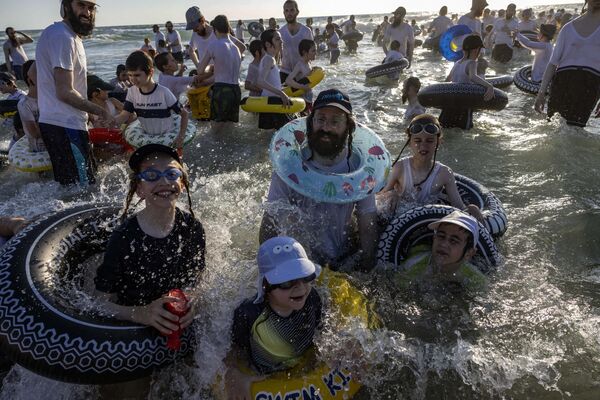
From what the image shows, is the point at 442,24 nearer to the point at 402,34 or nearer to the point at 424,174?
the point at 402,34

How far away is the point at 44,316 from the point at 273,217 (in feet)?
5.47

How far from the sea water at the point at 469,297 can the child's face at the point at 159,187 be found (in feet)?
2.11

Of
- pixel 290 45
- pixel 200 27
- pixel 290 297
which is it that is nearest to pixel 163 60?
pixel 200 27

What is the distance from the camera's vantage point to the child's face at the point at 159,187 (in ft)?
8.68

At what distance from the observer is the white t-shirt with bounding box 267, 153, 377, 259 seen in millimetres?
3574

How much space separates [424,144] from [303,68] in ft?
16.4

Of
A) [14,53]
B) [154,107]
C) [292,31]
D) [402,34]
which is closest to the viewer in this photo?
[154,107]

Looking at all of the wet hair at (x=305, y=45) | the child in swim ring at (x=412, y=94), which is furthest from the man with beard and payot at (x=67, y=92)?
the child in swim ring at (x=412, y=94)

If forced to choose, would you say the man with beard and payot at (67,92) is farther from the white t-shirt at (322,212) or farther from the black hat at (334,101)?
the black hat at (334,101)

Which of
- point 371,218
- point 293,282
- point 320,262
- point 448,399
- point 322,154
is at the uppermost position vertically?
point 322,154

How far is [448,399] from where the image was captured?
2.83 meters

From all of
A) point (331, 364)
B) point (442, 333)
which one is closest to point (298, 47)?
point (442, 333)

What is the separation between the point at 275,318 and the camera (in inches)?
101

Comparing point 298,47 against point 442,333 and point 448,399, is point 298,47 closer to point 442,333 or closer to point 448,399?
point 442,333
